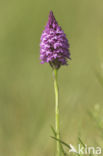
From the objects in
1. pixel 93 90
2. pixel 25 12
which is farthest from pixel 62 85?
pixel 25 12

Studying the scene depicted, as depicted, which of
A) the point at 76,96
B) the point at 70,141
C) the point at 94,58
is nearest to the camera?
the point at 76,96

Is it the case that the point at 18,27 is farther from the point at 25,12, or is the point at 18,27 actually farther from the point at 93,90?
the point at 93,90

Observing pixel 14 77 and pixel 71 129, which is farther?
pixel 14 77

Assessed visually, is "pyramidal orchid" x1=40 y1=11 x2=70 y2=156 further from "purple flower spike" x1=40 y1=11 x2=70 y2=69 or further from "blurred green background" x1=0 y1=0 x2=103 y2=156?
"blurred green background" x1=0 y1=0 x2=103 y2=156

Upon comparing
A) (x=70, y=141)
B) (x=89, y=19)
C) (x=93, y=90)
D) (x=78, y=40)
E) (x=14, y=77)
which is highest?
(x=89, y=19)

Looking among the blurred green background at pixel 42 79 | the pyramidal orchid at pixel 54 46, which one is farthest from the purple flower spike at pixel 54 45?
the blurred green background at pixel 42 79

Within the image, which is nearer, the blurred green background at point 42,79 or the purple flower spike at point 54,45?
the purple flower spike at point 54,45

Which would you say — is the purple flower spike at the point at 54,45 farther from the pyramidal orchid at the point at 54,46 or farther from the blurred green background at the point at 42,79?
the blurred green background at the point at 42,79
